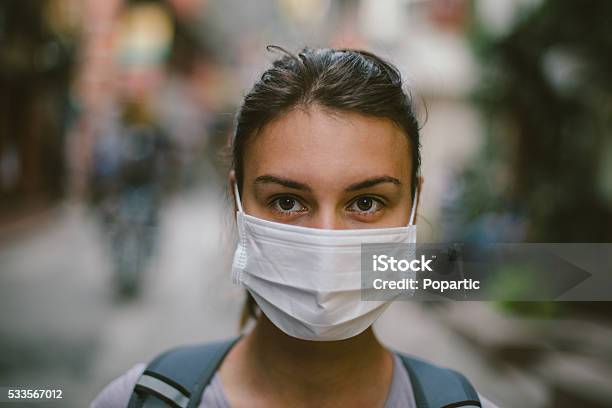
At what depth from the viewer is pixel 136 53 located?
72.8ft

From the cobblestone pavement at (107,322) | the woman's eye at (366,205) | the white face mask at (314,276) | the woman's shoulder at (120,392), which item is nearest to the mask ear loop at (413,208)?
the white face mask at (314,276)

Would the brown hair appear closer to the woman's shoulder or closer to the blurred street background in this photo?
the blurred street background

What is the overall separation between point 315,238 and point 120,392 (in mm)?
616

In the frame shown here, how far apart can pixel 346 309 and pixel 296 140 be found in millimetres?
413

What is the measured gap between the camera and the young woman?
129cm

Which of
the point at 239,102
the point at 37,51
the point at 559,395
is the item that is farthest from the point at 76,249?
the point at 239,102

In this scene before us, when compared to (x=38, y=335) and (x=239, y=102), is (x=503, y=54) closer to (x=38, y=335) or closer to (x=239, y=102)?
(x=38, y=335)

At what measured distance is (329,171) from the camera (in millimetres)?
1255

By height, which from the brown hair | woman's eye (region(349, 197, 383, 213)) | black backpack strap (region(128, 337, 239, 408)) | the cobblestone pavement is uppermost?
the brown hair

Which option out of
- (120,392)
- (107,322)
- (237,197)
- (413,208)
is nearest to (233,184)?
(237,197)

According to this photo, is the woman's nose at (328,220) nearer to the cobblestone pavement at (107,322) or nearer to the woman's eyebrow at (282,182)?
the woman's eyebrow at (282,182)

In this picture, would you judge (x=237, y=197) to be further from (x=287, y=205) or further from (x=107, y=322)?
(x=107, y=322)

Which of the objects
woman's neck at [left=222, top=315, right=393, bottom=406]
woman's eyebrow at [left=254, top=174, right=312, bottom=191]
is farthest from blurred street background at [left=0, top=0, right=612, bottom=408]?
woman's neck at [left=222, top=315, right=393, bottom=406]

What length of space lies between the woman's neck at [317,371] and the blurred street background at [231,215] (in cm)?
39
